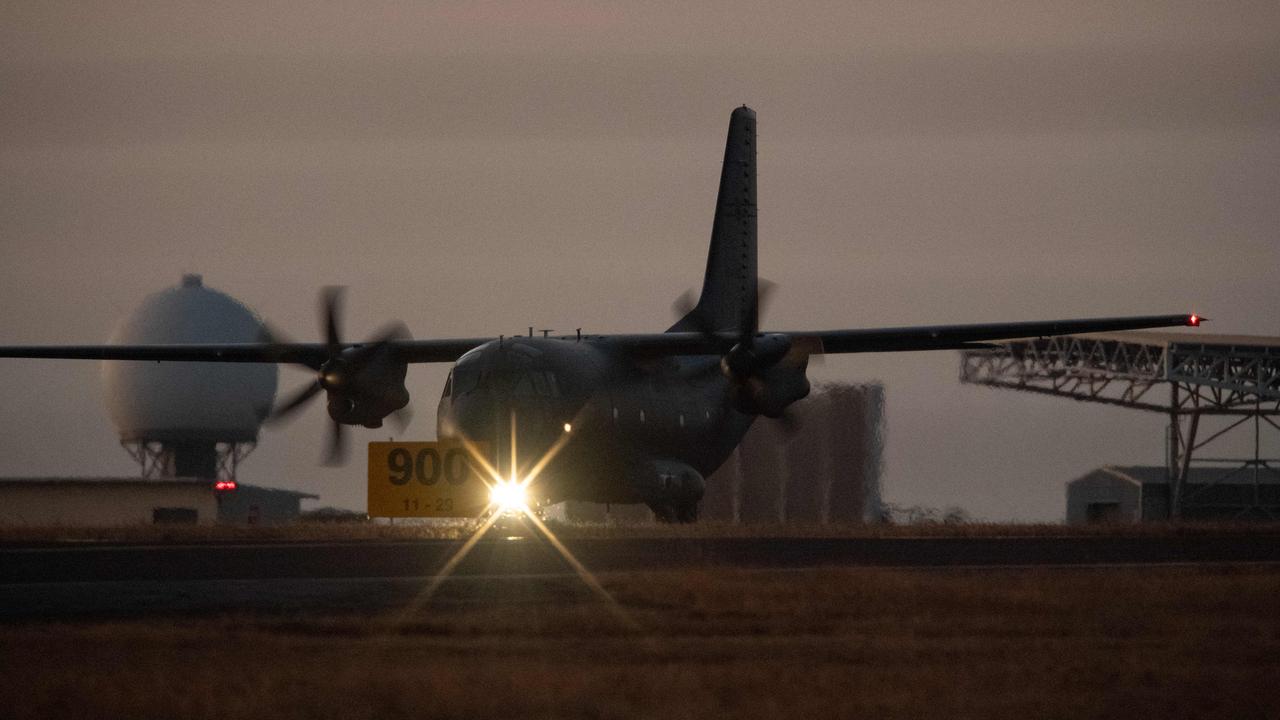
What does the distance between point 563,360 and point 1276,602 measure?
21952 millimetres

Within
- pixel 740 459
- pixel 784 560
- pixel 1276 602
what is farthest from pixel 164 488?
pixel 1276 602

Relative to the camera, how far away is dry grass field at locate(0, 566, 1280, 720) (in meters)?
14.3

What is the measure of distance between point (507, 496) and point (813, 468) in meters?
20.6

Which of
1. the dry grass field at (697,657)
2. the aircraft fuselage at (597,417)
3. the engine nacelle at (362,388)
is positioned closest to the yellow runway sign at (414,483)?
the aircraft fuselage at (597,417)

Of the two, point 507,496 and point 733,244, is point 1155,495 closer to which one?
point 733,244

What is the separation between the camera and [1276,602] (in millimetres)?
23016

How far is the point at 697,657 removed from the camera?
56.5ft

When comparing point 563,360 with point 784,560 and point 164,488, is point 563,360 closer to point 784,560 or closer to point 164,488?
point 784,560

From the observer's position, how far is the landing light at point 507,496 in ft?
127

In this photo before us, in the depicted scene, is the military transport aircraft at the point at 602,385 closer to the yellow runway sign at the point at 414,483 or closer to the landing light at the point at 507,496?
the landing light at the point at 507,496

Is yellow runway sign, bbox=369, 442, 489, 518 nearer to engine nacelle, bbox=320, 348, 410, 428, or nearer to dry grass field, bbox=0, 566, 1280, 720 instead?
engine nacelle, bbox=320, 348, 410, 428

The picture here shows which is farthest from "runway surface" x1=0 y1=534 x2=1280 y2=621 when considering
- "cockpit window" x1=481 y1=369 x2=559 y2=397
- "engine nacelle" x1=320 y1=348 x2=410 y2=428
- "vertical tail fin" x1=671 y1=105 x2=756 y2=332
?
"vertical tail fin" x1=671 y1=105 x2=756 y2=332

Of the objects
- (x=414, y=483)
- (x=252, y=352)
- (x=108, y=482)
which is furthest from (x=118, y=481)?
(x=414, y=483)

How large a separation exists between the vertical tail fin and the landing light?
13142 millimetres
